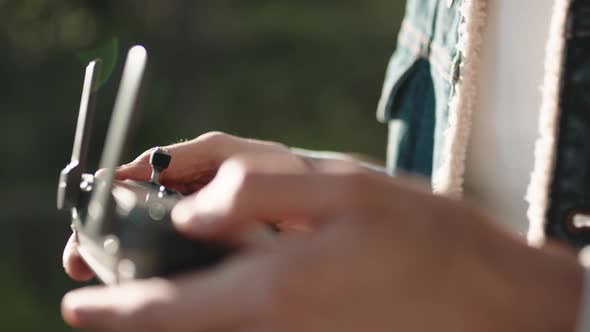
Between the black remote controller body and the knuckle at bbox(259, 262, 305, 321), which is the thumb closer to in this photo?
the black remote controller body

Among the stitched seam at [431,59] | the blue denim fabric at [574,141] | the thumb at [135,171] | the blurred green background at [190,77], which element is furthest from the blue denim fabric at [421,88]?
the blurred green background at [190,77]

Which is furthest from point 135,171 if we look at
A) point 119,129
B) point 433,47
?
point 433,47

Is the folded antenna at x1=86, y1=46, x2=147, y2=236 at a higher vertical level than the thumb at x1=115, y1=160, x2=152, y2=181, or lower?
higher

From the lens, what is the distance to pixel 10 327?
2.12 metres

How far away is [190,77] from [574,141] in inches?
118

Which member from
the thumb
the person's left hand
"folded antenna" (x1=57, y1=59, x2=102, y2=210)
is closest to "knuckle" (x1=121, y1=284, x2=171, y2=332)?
the person's left hand

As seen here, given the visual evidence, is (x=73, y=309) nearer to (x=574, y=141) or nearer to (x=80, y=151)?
(x=80, y=151)

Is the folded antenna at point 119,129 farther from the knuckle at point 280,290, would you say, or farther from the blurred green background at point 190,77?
the blurred green background at point 190,77

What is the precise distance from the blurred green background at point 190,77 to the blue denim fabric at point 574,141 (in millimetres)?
2197

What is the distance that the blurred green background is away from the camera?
2846 millimetres

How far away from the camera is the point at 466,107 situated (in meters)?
0.67

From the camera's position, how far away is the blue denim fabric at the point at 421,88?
0.77 metres

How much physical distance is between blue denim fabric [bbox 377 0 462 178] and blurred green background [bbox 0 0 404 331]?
6.09 ft

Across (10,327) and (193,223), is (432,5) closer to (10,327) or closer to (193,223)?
(193,223)
